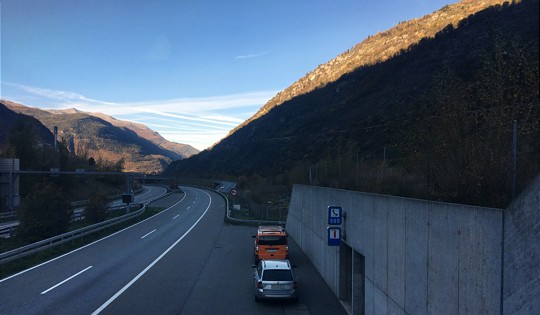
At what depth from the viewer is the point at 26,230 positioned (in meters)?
28.0

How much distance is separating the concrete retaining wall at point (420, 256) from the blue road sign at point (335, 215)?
0.23 meters

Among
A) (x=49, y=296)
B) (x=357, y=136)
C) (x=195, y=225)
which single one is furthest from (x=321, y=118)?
(x=49, y=296)

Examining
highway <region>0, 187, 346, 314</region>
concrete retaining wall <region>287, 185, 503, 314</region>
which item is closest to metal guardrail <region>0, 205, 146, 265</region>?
highway <region>0, 187, 346, 314</region>

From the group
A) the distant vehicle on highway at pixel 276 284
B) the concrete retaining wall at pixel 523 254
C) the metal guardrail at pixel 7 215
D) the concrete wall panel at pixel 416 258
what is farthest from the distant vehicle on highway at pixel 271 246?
the metal guardrail at pixel 7 215

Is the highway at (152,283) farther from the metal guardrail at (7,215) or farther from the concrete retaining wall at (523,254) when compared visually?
the metal guardrail at (7,215)

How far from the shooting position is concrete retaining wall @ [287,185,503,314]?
19.5 ft

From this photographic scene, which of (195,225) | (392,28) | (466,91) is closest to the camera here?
(466,91)

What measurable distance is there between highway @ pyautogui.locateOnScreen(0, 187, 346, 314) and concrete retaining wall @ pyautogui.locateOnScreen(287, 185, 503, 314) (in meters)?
2.65

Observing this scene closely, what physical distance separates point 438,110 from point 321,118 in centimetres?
8492

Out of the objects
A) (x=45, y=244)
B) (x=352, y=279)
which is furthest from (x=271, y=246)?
(x=45, y=244)

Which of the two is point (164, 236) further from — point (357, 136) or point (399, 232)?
point (357, 136)

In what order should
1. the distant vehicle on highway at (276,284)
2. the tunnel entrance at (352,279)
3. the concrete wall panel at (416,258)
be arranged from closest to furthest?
1. the concrete wall panel at (416,258)
2. the tunnel entrance at (352,279)
3. the distant vehicle on highway at (276,284)

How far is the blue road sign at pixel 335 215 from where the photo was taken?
14.6m

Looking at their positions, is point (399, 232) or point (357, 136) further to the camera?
point (357, 136)
